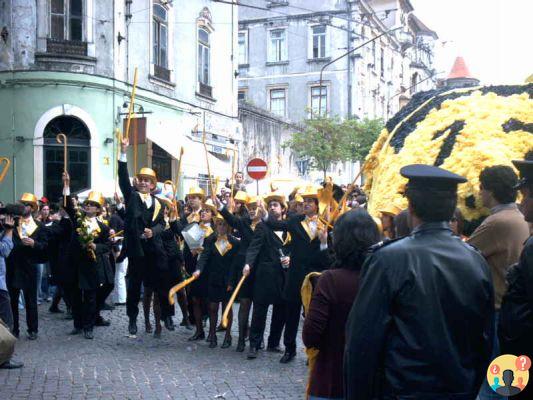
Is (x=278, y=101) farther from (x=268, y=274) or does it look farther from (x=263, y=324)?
(x=263, y=324)

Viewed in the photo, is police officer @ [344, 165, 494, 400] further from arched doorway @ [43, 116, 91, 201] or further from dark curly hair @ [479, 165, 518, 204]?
arched doorway @ [43, 116, 91, 201]

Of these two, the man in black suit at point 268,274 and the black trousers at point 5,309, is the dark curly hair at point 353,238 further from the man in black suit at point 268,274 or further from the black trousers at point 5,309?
the black trousers at point 5,309

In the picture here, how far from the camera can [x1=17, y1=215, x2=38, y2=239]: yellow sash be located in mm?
8789

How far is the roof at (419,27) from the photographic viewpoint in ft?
177

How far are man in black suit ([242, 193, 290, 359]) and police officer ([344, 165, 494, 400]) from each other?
515cm

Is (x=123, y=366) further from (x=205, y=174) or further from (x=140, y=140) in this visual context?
(x=205, y=174)

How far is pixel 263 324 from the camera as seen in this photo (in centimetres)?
810

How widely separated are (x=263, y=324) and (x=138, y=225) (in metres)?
2.04

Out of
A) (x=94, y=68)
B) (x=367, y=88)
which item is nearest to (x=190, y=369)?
(x=94, y=68)

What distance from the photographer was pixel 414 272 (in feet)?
8.98

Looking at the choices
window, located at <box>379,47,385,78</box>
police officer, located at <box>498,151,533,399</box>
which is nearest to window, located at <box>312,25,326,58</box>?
window, located at <box>379,47,385,78</box>

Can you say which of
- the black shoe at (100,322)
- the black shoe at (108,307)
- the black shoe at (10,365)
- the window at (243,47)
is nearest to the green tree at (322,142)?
the window at (243,47)

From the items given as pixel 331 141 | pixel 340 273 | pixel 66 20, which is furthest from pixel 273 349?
pixel 331 141

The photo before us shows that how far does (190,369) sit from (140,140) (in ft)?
36.4
